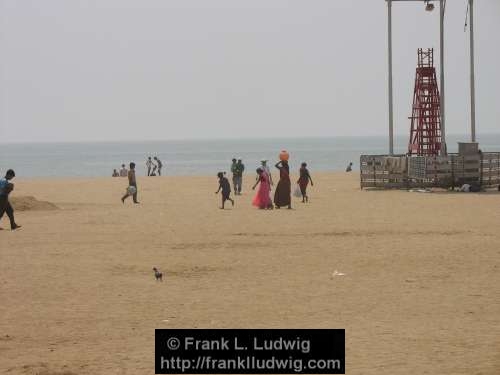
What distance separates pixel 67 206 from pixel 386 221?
1252 centimetres

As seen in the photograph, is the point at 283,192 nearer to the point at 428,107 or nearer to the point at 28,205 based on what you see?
the point at 28,205

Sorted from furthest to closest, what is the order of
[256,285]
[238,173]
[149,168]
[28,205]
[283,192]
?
[149,168] < [238,173] < [28,205] < [283,192] < [256,285]

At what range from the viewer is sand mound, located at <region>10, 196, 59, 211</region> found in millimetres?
31264

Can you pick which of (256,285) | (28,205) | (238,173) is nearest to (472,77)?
(238,173)

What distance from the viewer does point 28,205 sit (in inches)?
1244

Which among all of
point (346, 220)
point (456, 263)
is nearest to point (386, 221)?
point (346, 220)

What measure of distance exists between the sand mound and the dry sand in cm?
333

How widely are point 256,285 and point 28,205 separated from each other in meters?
18.2

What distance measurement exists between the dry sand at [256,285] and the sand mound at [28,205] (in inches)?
131

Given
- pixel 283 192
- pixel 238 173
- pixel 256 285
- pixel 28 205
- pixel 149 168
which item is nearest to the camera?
pixel 256 285

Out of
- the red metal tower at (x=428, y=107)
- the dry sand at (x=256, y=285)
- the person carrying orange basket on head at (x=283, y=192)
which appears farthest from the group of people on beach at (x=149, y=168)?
the dry sand at (x=256, y=285)

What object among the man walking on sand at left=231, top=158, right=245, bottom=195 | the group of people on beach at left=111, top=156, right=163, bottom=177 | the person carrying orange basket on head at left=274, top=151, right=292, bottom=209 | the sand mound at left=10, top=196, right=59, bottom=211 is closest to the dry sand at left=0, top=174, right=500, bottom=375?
the person carrying orange basket on head at left=274, top=151, right=292, bottom=209

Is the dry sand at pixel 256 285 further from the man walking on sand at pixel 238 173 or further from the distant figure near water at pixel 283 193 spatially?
the man walking on sand at pixel 238 173

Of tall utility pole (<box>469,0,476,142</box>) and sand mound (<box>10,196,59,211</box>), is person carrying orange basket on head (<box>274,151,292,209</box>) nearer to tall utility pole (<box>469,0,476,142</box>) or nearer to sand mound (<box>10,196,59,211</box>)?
sand mound (<box>10,196,59,211</box>)
